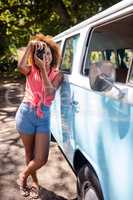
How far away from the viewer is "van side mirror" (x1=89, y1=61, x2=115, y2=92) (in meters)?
2.52

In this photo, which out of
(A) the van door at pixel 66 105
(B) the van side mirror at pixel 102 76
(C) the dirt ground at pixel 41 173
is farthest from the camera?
(C) the dirt ground at pixel 41 173

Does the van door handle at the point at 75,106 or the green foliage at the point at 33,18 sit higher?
the green foliage at the point at 33,18

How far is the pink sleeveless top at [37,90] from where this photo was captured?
443cm

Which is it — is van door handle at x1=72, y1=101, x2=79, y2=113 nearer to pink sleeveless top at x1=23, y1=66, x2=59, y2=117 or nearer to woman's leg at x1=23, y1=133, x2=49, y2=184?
pink sleeveless top at x1=23, y1=66, x2=59, y2=117

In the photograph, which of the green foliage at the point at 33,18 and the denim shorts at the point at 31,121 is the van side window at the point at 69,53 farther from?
the green foliage at the point at 33,18

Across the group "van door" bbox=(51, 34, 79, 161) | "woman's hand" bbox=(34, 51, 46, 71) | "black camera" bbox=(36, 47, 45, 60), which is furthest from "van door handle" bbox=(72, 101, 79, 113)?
"black camera" bbox=(36, 47, 45, 60)

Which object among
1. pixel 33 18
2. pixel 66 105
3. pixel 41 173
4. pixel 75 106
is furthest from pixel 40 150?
pixel 33 18

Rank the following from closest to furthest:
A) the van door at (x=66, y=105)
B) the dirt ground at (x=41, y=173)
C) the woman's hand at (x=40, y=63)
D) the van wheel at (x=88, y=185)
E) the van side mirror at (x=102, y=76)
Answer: the van side mirror at (x=102, y=76)
the van wheel at (x=88, y=185)
the van door at (x=66, y=105)
the woman's hand at (x=40, y=63)
the dirt ground at (x=41, y=173)

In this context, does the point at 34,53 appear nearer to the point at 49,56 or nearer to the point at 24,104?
the point at 49,56

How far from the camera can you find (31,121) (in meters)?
4.46

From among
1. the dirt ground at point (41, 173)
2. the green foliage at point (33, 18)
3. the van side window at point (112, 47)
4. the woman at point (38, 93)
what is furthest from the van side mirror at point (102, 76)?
the green foliage at point (33, 18)

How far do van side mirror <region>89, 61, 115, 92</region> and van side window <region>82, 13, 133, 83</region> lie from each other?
964mm

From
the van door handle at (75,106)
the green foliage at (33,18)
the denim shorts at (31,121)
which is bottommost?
the denim shorts at (31,121)

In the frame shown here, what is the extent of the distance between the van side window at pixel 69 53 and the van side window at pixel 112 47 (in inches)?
13.3
